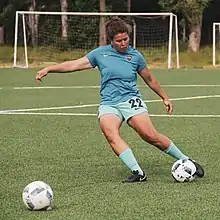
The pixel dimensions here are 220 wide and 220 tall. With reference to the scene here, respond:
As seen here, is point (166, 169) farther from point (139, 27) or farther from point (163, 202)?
point (139, 27)

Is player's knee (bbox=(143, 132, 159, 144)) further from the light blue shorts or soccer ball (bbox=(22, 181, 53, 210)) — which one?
soccer ball (bbox=(22, 181, 53, 210))

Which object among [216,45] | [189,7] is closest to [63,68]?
[216,45]

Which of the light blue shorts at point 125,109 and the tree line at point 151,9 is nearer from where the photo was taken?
the light blue shorts at point 125,109

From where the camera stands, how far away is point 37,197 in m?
7.20

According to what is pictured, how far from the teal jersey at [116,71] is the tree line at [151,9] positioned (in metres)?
40.6

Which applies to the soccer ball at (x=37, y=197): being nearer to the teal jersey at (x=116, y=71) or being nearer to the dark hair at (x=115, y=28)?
the teal jersey at (x=116, y=71)

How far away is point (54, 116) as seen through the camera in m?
15.9

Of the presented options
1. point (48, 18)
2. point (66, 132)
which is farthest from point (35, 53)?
point (66, 132)

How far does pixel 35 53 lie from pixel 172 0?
21.1 m

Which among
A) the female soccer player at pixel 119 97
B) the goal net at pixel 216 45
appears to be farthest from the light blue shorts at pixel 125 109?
the goal net at pixel 216 45

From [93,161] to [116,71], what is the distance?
1.90 metres

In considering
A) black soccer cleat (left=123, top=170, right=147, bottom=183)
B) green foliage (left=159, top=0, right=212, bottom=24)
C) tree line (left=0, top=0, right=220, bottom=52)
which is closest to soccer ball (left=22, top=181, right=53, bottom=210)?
black soccer cleat (left=123, top=170, right=147, bottom=183)

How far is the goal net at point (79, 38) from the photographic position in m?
37.9

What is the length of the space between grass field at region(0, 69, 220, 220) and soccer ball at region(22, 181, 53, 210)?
0.29ft
